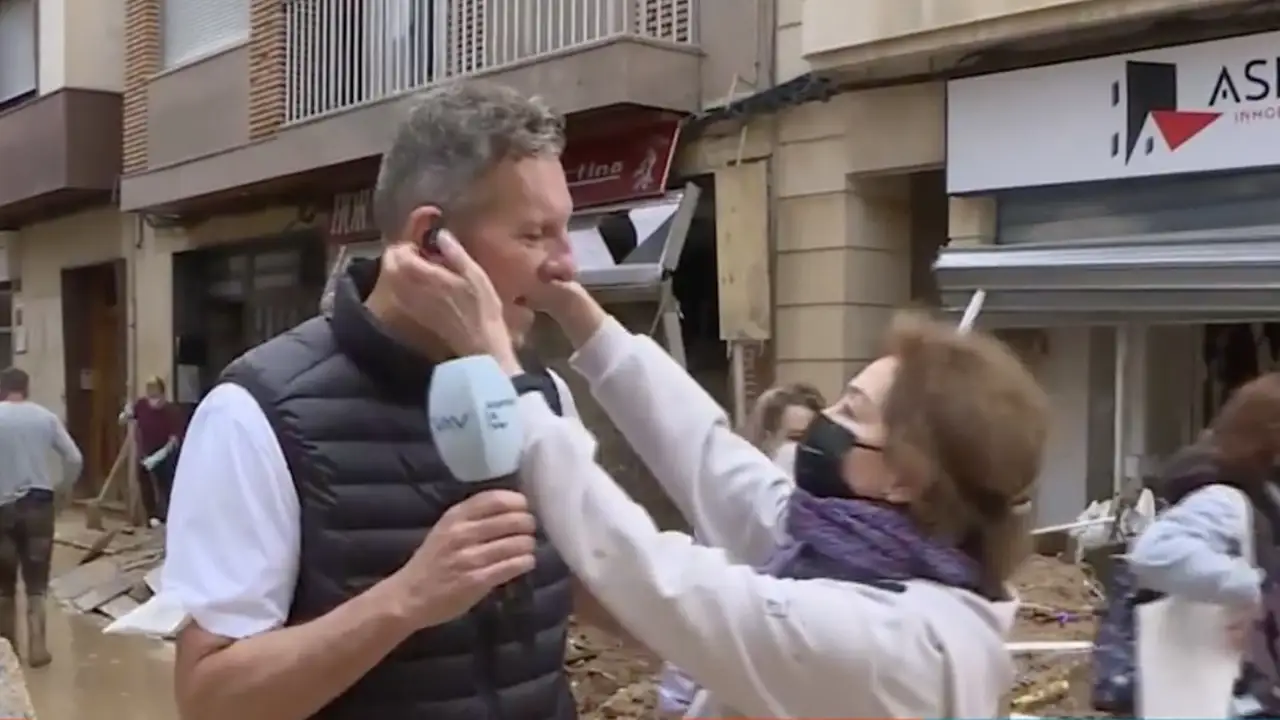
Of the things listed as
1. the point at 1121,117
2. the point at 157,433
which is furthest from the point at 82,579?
the point at 1121,117

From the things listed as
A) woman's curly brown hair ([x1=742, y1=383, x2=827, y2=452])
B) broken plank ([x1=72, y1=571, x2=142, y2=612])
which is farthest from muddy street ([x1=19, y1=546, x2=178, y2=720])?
woman's curly brown hair ([x1=742, y1=383, x2=827, y2=452])

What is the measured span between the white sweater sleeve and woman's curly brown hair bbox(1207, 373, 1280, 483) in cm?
201

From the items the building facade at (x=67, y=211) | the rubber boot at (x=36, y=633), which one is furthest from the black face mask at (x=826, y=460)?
the building facade at (x=67, y=211)

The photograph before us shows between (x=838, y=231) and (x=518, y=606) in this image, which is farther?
(x=838, y=231)

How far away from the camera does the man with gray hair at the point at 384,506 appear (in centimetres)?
199

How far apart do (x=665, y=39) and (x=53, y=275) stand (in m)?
11.1

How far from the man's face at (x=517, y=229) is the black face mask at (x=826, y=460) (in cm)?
44

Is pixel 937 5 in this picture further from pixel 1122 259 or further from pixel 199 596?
pixel 199 596

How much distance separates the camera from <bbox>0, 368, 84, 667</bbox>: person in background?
9.52m

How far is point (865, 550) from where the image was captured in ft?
6.70

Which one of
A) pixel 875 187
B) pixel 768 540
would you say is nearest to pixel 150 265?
pixel 875 187

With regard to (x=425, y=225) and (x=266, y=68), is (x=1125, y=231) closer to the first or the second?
(x=425, y=225)

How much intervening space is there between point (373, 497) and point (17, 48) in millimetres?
17792

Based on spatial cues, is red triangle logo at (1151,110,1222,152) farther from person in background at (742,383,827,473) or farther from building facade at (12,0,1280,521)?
person in background at (742,383,827,473)
